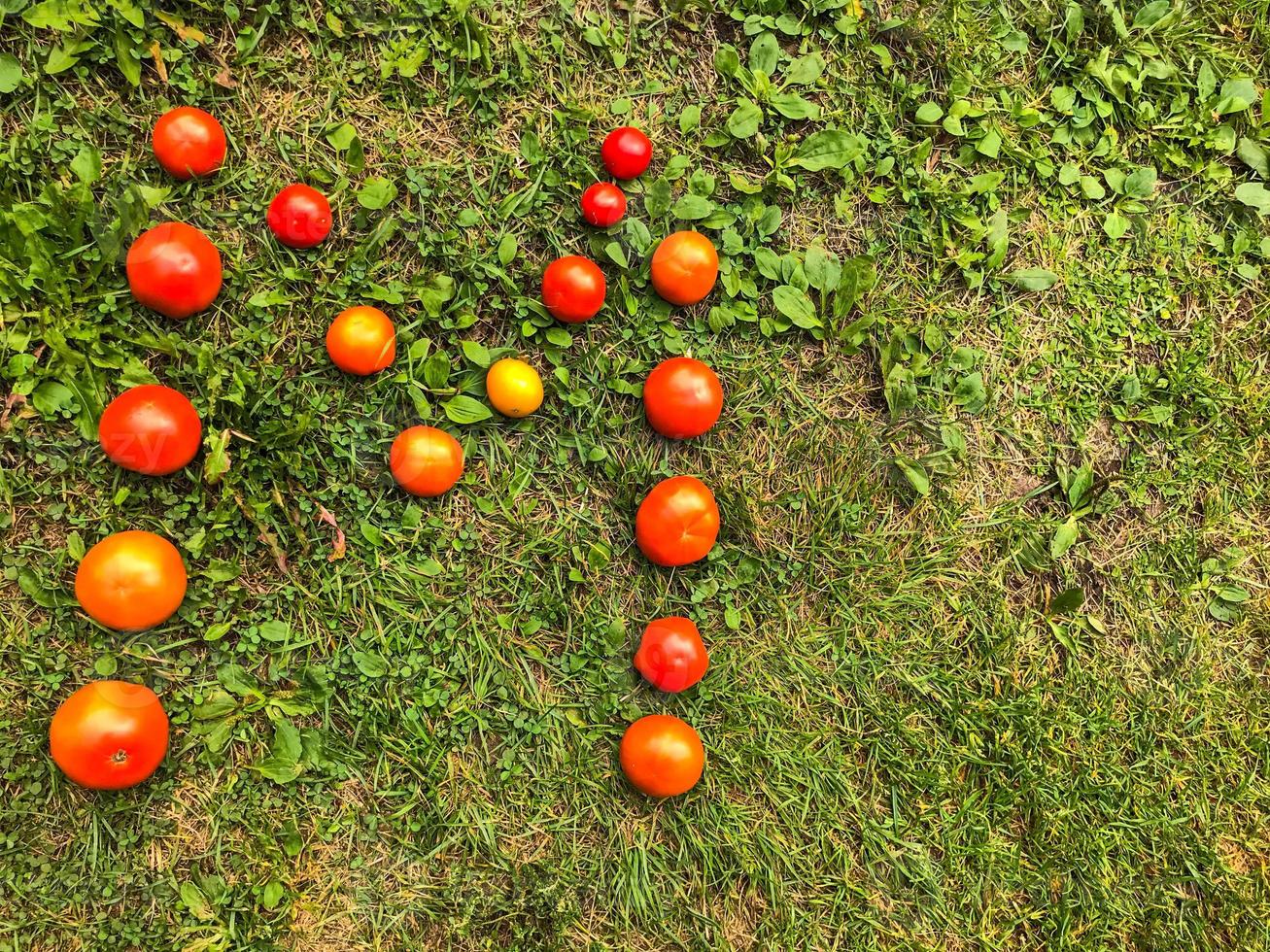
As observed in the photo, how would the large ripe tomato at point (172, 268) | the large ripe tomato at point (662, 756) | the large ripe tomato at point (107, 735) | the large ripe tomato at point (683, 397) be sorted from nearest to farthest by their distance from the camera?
the large ripe tomato at point (107, 735) → the large ripe tomato at point (172, 268) → the large ripe tomato at point (662, 756) → the large ripe tomato at point (683, 397)

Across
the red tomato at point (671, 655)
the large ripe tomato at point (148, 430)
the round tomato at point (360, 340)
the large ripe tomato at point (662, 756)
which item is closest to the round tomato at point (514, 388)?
the round tomato at point (360, 340)

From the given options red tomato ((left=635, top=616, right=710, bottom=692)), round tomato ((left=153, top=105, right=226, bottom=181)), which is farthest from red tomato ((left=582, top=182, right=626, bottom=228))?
red tomato ((left=635, top=616, right=710, bottom=692))

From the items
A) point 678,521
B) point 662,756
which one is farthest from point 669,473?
point 662,756

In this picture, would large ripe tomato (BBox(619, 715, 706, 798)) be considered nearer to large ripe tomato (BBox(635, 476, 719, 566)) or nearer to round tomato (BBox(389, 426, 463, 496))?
large ripe tomato (BBox(635, 476, 719, 566))

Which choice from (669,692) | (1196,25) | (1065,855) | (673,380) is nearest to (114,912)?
(669,692)

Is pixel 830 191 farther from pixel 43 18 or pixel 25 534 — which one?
pixel 25 534

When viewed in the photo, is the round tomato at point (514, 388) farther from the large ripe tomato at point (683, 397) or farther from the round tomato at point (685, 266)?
the round tomato at point (685, 266)
